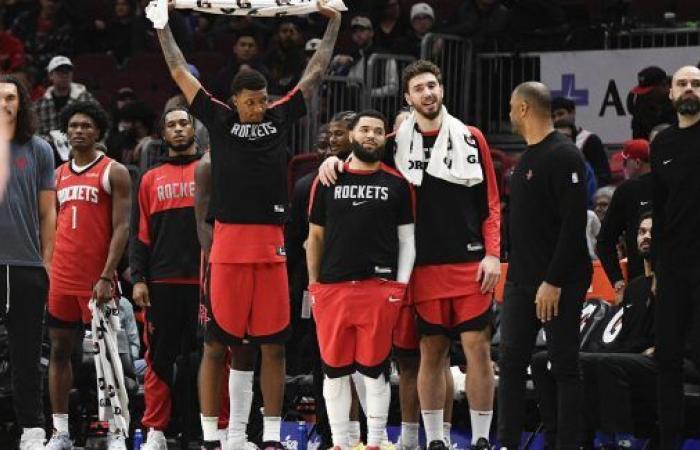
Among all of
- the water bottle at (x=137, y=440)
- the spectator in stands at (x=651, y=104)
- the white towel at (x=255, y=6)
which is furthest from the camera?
the spectator in stands at (x=651, y=104)

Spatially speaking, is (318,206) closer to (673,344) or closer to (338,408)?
(338,408)

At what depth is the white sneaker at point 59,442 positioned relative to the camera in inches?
410

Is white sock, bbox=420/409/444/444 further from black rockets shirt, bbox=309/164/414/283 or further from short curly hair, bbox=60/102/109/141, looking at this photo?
short curly hair, bbox=60/102/109/141

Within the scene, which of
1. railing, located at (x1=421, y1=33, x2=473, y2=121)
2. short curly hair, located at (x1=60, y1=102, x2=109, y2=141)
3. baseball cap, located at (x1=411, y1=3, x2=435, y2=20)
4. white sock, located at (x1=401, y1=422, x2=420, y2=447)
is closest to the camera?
white sock, located at (x1=401, y1=422, x2=420, y2=447)

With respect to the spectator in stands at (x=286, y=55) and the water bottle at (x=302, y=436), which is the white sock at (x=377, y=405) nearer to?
the water bottle at (x=302, y=436)

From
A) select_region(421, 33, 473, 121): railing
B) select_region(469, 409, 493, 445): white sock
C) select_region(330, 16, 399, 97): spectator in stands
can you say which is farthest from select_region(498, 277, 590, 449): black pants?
select_region(421, 33, 473, 121): railing

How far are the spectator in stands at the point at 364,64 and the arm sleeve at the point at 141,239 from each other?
15.4 ft

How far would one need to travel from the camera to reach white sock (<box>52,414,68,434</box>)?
10672mm

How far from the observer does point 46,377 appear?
1184 centimetres

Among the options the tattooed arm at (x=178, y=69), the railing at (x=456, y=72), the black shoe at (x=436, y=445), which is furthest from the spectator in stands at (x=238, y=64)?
the black shoe at (x=436, y=445)

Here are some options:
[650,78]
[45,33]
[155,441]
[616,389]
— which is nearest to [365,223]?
[616,389]

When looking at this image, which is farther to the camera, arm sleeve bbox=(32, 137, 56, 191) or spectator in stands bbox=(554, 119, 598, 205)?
spectator in stands bbox=(554, 119, 598, 205)

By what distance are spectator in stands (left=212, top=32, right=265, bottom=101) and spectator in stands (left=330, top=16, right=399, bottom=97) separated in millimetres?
838

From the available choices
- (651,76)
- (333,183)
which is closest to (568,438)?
(333,183)
